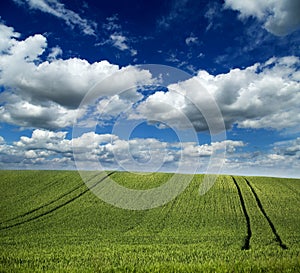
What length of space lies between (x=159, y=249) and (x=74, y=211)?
1966 centimetres

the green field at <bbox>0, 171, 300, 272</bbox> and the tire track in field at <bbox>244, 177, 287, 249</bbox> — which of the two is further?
the tire track in field at <bbox>244, 177, 287, 249</bbox>

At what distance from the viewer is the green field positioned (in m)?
14.8

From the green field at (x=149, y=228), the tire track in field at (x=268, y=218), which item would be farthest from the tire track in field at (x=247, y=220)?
the tire track in field at (x=268, y=218)

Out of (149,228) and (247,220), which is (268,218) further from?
(149,228)

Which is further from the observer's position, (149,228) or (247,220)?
(247,220)

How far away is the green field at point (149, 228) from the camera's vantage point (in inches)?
581

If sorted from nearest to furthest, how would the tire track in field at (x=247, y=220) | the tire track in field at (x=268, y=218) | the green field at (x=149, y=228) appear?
the green field at (x=149, y=228)
the tire track in field at (x=247, y=220)
the tire track in field at (x=268, y=218)

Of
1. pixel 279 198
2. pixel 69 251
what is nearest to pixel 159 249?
pixel 69 251

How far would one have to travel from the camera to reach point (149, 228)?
30.0 m

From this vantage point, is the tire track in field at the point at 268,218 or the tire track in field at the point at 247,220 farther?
the tire track in field at the point at 268,218

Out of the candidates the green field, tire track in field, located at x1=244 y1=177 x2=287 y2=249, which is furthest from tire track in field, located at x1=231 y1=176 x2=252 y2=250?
tire track in field, located at x1=244 y1=177 x2=287 y2=249

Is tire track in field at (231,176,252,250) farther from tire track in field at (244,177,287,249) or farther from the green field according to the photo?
tire track in field at (244,177,287,249)

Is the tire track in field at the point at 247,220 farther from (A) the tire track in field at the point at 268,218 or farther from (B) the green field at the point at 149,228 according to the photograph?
(A) the tire track in field at the point at 268,218

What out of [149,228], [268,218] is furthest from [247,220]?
[149,228]
